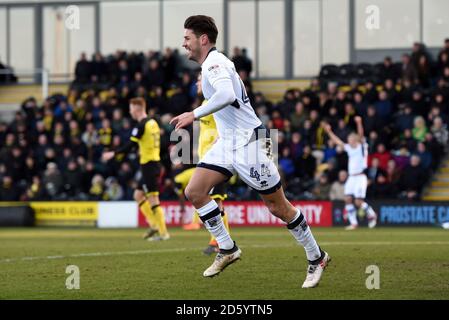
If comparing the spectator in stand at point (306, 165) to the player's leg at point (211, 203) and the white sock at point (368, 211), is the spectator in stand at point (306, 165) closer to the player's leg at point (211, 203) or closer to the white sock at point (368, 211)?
the white sock at point (368, 211)

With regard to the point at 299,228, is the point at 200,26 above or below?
above

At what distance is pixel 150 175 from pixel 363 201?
25.6 feet

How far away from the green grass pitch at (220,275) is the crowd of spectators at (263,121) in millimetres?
8154

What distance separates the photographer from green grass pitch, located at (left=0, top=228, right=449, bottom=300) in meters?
9.64

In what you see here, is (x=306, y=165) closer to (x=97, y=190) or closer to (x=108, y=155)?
(x=97, y=190)

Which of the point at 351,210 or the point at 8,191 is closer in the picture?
the point at 351,210

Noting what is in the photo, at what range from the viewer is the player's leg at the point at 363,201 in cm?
2468

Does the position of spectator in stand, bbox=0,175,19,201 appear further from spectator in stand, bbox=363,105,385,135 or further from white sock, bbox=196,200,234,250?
white sock, bbox=196,200,234,250

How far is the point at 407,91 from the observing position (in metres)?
28.5

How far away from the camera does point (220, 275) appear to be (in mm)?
11398

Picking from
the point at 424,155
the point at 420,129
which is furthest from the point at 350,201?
the point at 420,129

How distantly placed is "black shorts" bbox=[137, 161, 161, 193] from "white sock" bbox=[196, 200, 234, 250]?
8340 mm

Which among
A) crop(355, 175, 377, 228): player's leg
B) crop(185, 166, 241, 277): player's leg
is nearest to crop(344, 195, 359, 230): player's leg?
crop(355, 175, 377, 228): player's leg
